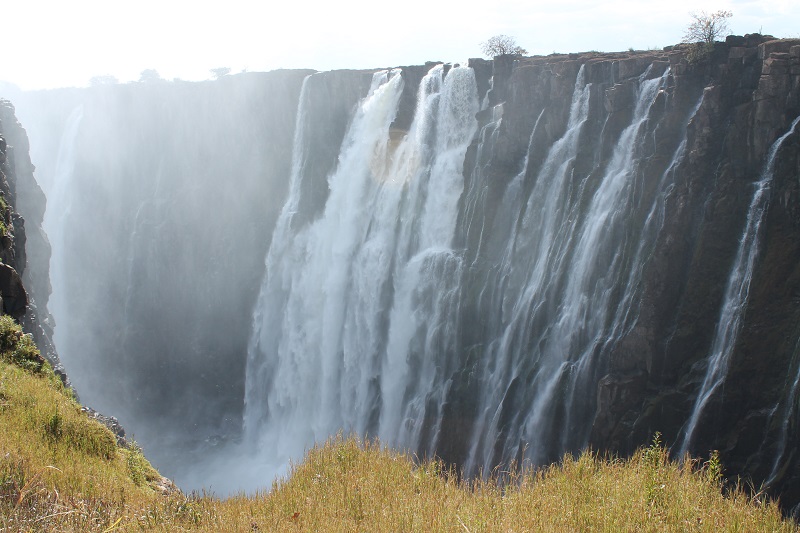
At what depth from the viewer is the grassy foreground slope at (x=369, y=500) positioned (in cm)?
779

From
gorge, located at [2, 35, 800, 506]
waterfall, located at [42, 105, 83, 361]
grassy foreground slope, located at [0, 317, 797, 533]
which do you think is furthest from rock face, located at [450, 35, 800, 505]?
waterfall, located at [42, 105, 83, 361]

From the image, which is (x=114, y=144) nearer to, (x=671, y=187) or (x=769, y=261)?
(x=671, y=187)

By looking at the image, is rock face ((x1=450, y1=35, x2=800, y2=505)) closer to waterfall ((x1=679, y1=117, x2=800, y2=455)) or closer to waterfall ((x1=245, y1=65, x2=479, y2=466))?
waterfall ((x1=679, y1=117, x2=800, y2=455))

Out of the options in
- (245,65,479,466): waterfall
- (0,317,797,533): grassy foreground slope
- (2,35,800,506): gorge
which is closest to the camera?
(0,317,797,533): grassy foreground slope

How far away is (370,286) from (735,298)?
1538 cm

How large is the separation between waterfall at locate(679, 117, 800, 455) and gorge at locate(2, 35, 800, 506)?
0.26 feet

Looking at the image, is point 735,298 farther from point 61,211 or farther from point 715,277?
point 61,211

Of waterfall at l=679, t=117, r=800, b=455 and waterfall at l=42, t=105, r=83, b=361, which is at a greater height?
waterfall at l=679, t=117, r=800, b=455

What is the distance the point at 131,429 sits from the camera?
36.0 meters

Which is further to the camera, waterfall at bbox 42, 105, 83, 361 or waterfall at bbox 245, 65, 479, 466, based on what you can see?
waterfall at bbox 42, 105, 83, 361

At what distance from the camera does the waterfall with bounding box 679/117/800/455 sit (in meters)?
17.3

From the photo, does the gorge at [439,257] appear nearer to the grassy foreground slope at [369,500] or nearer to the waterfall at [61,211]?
the waterfall at [61,211]

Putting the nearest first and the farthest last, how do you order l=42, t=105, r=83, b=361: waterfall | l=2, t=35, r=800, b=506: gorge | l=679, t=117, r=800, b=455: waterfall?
l=679, t=117, r=800, b=455: waterfall < l=2, t=35, r=800, b=506: gorge < l=42, t=105, r=83, b=361: waterfall

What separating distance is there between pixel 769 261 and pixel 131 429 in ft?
99.1
